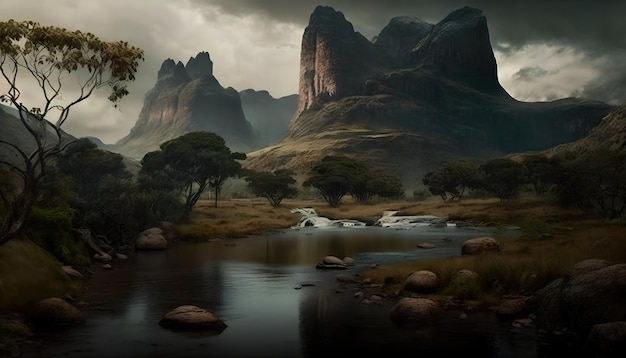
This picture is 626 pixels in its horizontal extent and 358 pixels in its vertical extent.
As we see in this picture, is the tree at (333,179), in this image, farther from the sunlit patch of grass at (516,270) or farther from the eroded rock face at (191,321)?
the eroded rock face at (191,321)

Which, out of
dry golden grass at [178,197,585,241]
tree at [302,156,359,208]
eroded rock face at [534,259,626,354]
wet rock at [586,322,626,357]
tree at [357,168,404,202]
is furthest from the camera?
tree at [357,168,404,202]

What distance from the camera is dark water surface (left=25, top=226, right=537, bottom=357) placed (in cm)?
1658

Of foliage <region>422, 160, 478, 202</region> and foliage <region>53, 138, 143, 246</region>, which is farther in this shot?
foliage <region>422, 160, 478, 202</region>

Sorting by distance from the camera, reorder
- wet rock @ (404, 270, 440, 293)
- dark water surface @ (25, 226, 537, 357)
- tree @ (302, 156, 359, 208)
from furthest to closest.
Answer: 1. tree @ (302, 156, 359, 208)
2. wet rock @ (404, 270, 440, 293)
3. dark water surface @ (25, 226, 537, 357)

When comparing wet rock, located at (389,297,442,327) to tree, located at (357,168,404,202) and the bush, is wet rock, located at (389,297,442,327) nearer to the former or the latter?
the bush

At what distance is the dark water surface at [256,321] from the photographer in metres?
16.6

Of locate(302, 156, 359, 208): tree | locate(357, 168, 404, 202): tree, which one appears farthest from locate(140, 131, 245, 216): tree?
locate(357, 168, 404, 202): tree

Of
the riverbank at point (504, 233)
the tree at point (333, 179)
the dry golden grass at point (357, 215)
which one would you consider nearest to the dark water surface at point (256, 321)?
the riverbank at point (504, 233)

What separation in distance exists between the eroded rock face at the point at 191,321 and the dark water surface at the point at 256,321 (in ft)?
1.45

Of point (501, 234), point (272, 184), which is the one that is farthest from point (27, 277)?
point (272, 184)

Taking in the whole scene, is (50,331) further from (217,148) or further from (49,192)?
(217,148)

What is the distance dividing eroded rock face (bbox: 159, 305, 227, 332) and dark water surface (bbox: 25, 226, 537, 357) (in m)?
0.44

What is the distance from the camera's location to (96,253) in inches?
1618

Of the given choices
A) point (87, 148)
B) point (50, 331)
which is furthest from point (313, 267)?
point (87, 148)
